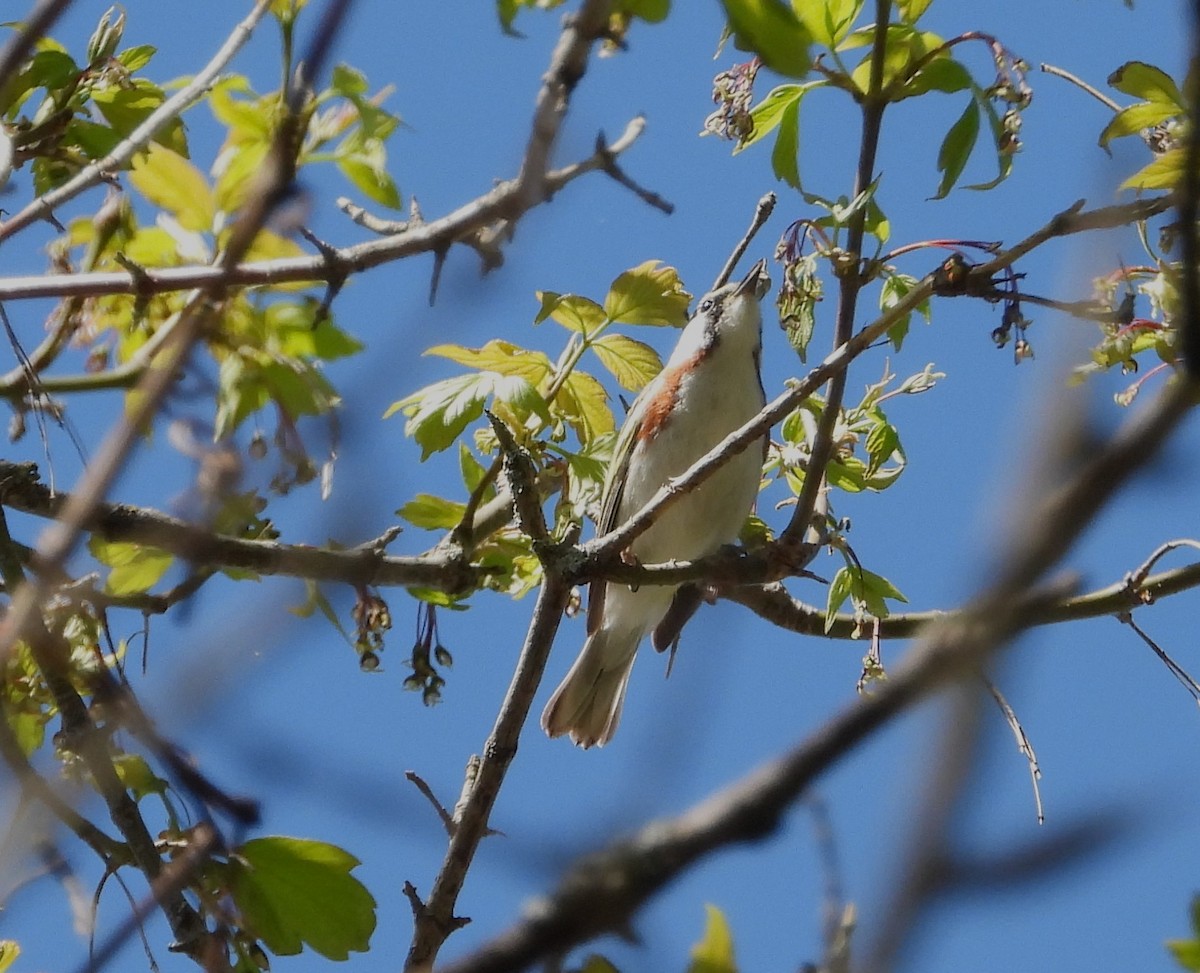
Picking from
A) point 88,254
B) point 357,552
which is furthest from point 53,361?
point 357,552

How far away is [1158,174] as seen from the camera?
2572mm

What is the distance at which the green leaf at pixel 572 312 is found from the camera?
326cm

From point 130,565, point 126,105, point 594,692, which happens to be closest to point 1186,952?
point 130,565

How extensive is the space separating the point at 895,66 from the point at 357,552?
Result: 141 centimetres

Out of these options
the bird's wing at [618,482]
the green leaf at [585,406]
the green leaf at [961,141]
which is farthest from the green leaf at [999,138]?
the bird's wing at [618,482]

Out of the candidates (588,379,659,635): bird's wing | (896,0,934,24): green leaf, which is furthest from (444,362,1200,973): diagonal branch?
(588,379,659,635): bird's wing

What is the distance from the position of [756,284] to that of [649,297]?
1.97 m

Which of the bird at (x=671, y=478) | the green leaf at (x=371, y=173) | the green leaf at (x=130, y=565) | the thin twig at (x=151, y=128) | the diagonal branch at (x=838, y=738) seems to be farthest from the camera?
the bird at (x=671, y=478)

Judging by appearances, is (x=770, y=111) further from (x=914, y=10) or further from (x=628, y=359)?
(x=628, y=359)

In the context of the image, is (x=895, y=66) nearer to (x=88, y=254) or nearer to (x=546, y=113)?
(x=546, y=113)

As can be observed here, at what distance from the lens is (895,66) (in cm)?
274

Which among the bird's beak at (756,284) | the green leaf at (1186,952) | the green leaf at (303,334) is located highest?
the bird's beak at (756,284)

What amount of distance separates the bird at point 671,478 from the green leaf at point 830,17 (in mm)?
A: 1901

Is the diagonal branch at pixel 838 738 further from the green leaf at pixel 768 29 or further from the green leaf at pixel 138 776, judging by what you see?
the green leaf at pixel 138 776
